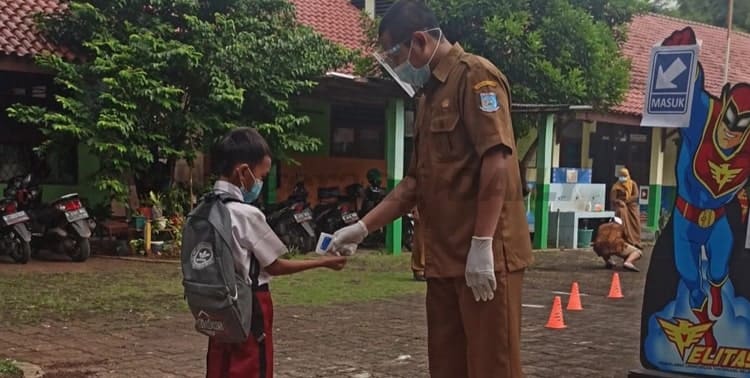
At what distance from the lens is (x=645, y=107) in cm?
454

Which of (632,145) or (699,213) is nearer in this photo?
(699,213)

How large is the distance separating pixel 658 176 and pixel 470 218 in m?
17.8

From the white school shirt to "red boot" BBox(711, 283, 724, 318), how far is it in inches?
92.3

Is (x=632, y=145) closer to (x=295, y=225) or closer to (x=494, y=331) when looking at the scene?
(x=295, y=225)

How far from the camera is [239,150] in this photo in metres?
3.62

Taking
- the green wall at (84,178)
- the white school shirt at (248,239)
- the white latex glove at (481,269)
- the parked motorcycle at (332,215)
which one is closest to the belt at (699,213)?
the white latex glove at (481,269)

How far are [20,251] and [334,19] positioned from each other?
29.6ft

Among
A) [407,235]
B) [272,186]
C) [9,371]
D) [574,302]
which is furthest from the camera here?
[272,186]

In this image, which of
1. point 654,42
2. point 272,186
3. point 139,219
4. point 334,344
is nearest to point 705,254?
point 334,344

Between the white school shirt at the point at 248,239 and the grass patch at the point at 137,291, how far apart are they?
4.30 metres

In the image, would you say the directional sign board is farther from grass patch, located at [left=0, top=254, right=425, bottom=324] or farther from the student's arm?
grass patch, located at [left=0, top=254, right=425, bottom=324]

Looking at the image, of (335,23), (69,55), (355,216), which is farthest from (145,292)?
(335,23)

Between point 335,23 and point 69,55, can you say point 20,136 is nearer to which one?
point 69,55

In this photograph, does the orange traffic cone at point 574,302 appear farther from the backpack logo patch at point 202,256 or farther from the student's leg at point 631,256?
the backpack logo patch at point 202,256
